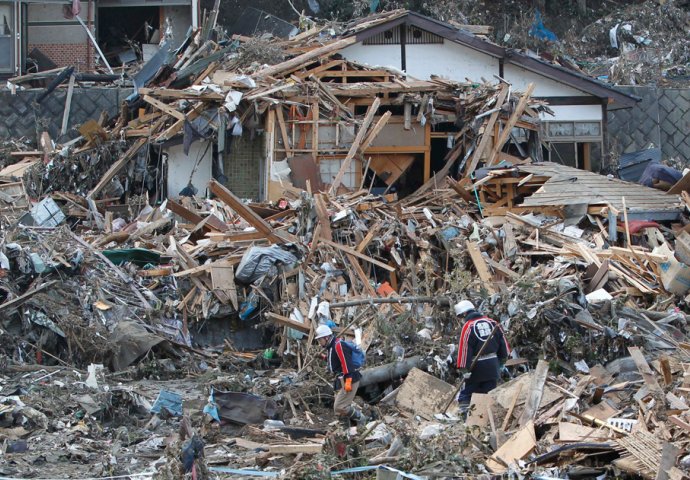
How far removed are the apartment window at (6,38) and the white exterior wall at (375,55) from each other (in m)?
8.18

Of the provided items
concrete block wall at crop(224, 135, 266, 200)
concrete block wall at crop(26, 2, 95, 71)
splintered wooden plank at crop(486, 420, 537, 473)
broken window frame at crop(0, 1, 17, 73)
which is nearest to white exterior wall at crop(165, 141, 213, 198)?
concrete block wall at crop(224, 135, 266, 200)

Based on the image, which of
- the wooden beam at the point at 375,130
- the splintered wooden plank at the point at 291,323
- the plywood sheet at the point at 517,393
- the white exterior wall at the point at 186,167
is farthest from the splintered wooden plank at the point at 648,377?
the white exterior wall at the point at 186,167

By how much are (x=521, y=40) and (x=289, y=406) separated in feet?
62.5

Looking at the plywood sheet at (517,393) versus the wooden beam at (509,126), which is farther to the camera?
the wooden beam at (509,126)

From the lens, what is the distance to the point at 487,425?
10711 millimetres

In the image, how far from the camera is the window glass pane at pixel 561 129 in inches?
926

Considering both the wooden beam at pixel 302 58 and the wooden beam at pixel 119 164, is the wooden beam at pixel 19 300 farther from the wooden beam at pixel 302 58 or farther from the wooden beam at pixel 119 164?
the wooden beam at pixel 302 58

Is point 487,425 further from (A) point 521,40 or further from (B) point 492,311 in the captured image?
(A) point 521,40

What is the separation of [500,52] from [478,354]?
12579mm

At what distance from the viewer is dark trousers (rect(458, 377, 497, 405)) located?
11.7m

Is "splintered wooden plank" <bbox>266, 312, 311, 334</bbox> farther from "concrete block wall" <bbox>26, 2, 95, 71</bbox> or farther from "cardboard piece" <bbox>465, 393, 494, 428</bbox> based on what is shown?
"concrete block wall" <bbox>26, 2, 95, 71</bbox>

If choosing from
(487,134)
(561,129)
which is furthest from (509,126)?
(561,129)

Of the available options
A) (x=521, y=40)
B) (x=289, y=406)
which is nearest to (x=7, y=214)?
(x=289, y=406)

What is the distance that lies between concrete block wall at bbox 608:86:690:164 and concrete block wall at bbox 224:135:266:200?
8.62 metres
